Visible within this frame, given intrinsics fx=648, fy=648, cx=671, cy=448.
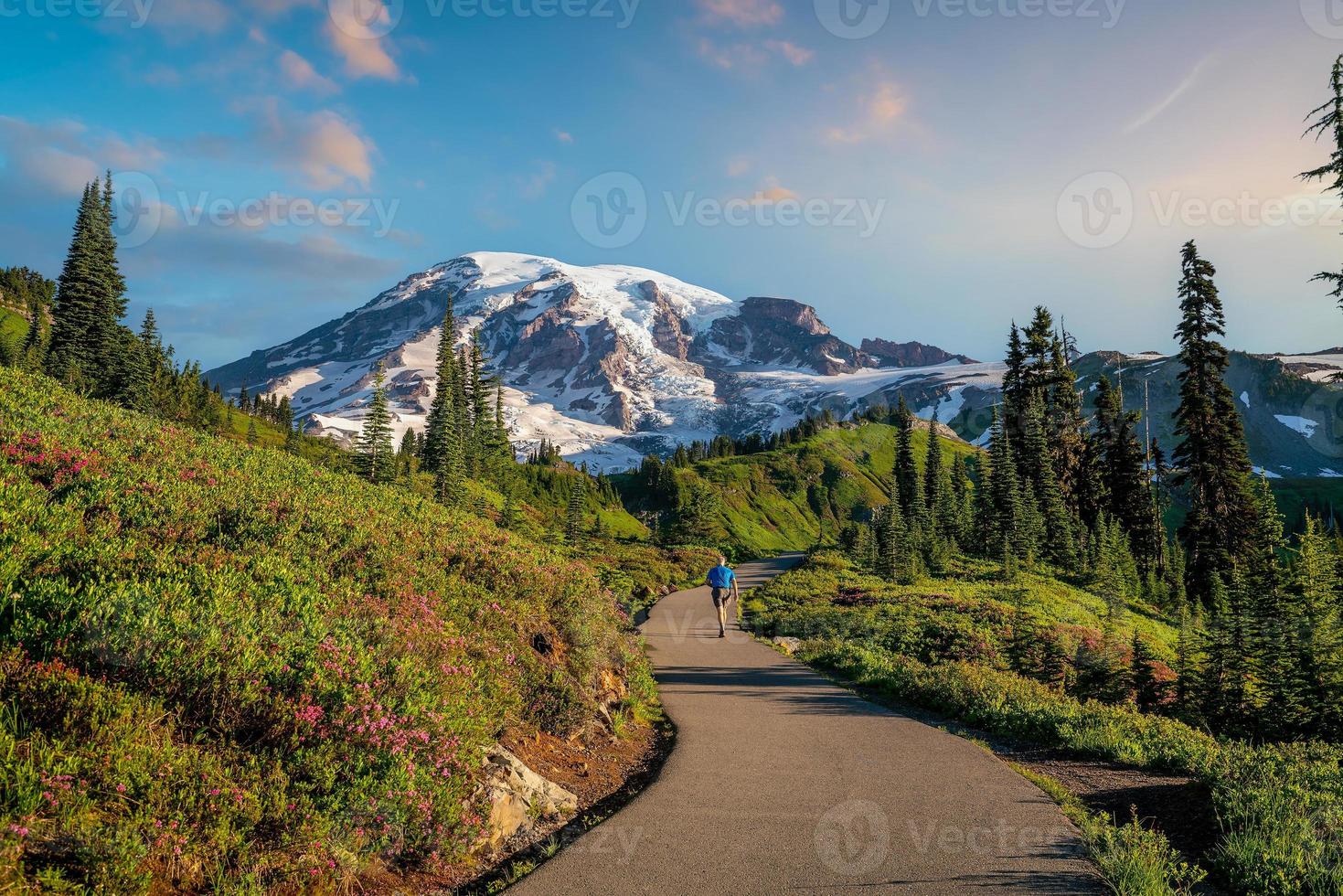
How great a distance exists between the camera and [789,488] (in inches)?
6457

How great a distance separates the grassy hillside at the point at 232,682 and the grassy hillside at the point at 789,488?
115 metres

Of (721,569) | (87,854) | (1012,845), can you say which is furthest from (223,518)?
(721,569)

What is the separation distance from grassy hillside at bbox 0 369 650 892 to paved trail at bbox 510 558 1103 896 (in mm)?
1707

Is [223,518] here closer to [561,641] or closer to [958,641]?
[561,641]

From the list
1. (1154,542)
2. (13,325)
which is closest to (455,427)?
(1154,542)

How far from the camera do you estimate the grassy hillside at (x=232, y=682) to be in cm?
461

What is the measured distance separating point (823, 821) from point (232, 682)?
19.9 ft

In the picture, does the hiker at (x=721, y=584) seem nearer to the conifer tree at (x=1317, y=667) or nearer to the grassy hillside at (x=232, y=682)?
the grassy hillside at (x=232, y=682)

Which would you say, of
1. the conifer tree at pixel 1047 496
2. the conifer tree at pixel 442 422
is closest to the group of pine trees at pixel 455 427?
the conifer tree at pixel 442 422

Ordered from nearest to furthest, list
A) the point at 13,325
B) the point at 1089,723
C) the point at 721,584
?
the point at 1089,723 → the point at 721,584 → the point at 13,325

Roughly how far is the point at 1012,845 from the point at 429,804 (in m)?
5.69

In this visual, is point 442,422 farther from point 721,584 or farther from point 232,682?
point 232,682

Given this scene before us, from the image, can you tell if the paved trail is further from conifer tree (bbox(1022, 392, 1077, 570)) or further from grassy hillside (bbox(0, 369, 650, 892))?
conifer tree (bbox(1022, 392, 1077, 570))

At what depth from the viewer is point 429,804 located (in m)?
6.10
